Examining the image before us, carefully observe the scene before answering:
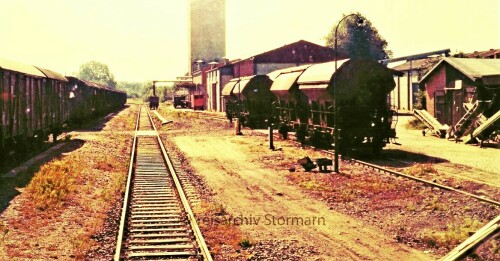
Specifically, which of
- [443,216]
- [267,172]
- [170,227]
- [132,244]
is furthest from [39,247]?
[267,172]

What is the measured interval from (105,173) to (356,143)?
10.6 m

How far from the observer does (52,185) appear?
14852mm

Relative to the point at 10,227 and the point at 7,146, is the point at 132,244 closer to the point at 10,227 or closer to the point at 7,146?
the point at 10,227

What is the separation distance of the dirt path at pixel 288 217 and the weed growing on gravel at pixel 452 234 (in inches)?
25.9

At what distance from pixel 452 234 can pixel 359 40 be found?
85796mm

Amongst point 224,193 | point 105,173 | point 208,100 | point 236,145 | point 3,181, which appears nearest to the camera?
point 224,193

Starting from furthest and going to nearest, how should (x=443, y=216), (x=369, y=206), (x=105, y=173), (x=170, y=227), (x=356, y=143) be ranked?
1. (x=356, y=143)
2. (x=105, y=173)
3. (x=369, y=206)
4. (x=443, y=216)
5. (x=170, y=227)

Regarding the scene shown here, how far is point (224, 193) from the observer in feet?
48.4

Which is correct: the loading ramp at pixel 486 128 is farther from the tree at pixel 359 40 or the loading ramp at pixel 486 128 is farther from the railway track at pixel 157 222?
the tree at pixel 359 40

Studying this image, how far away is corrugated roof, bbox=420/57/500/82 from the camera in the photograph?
28.7 metres

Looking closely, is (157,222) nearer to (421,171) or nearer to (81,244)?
(81,244)

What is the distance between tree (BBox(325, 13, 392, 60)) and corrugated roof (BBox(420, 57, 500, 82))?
56475 millimetres

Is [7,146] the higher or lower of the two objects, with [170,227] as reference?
higher

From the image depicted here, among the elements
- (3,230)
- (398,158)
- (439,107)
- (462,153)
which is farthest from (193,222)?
(439,107)
